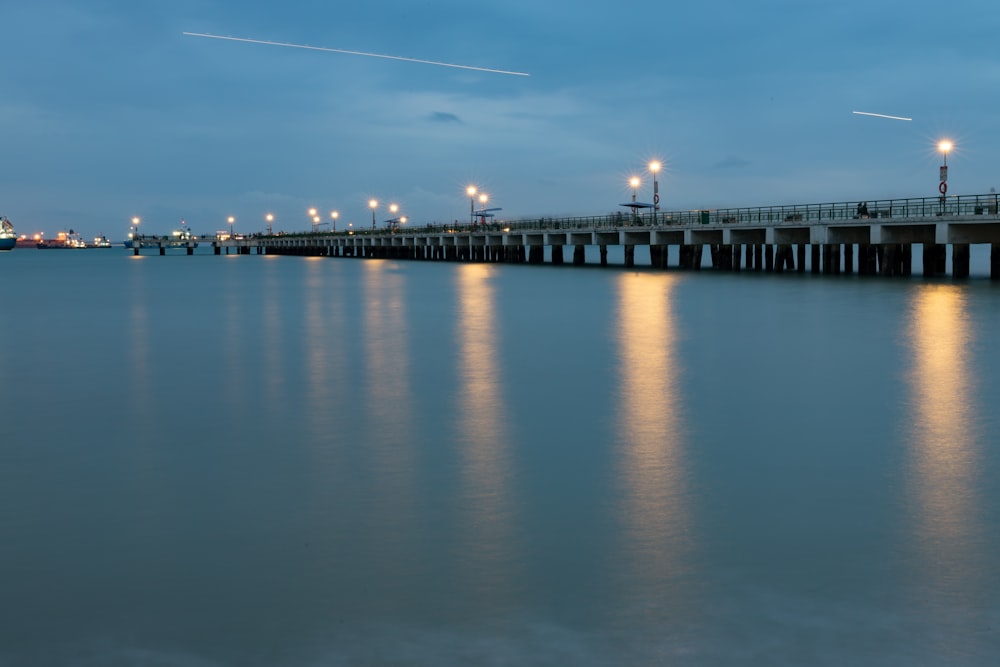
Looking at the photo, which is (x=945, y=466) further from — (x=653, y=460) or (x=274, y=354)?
(x=274, y=354)

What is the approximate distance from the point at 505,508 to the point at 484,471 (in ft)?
6.00

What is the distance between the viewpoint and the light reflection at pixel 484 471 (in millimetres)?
8633

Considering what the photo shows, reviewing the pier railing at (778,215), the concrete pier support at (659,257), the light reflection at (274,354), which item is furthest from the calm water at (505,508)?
the concrete pier support at (659,257)

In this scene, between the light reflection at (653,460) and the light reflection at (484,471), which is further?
the light reflection at (653,460)

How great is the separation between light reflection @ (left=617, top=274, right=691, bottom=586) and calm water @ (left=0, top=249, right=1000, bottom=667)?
0.06 meters

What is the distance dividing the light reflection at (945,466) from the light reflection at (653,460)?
7.24ft

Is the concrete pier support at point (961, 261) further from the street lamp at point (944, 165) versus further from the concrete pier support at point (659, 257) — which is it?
the concrete pier support at point (659, 257)

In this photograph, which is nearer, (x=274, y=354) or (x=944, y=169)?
(x=274, y=354)

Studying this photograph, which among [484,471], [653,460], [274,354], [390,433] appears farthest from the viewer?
[274,354]

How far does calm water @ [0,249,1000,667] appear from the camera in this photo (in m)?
7.16

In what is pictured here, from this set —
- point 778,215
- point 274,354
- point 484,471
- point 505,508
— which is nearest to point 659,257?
point 778,215

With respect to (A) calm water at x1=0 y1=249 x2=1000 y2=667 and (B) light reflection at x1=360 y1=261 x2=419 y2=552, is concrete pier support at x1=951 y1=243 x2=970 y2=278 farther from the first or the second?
(B) light reflection at x1=360 y1=261 x2=419 y2=552

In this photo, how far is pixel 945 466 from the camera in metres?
12.4

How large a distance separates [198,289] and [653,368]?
48765mm
